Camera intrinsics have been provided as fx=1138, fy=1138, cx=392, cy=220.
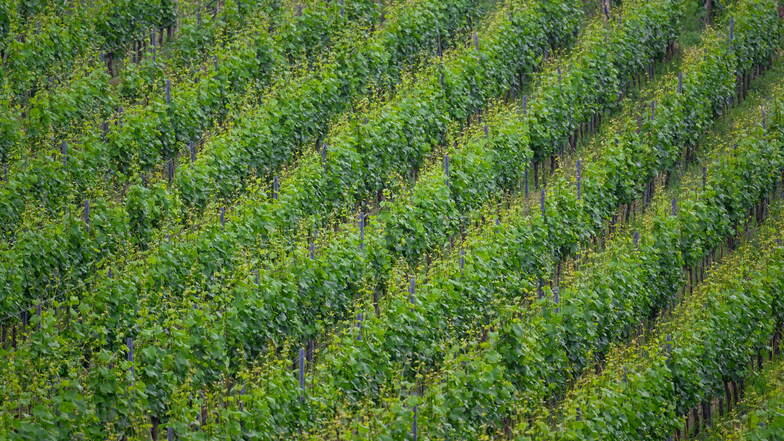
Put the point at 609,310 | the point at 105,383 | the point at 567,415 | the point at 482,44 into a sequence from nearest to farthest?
the point at 105,383
the point at 567,415
the point at 609,310
the point at 482,44

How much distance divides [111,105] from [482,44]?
7913mm

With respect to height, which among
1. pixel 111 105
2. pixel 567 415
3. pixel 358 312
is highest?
pixel 111 105

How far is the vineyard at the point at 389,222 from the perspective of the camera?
14969 millimetres

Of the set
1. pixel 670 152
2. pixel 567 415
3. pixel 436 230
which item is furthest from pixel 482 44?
pixel 567 415

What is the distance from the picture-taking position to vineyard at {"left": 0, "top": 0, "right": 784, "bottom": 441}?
49.1 ft

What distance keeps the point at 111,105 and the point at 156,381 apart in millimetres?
8319

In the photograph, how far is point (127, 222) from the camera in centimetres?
1798

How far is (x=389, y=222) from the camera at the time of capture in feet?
61.3

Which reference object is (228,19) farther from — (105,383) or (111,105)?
(105,383)

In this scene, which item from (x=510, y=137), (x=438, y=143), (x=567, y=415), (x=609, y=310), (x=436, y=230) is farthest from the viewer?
(x=438, y=143)

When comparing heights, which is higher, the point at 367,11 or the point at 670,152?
the point at 367,11

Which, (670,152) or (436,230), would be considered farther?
(670,152)

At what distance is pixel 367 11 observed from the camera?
85.9ft

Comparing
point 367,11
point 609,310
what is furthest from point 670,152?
point 367,11
